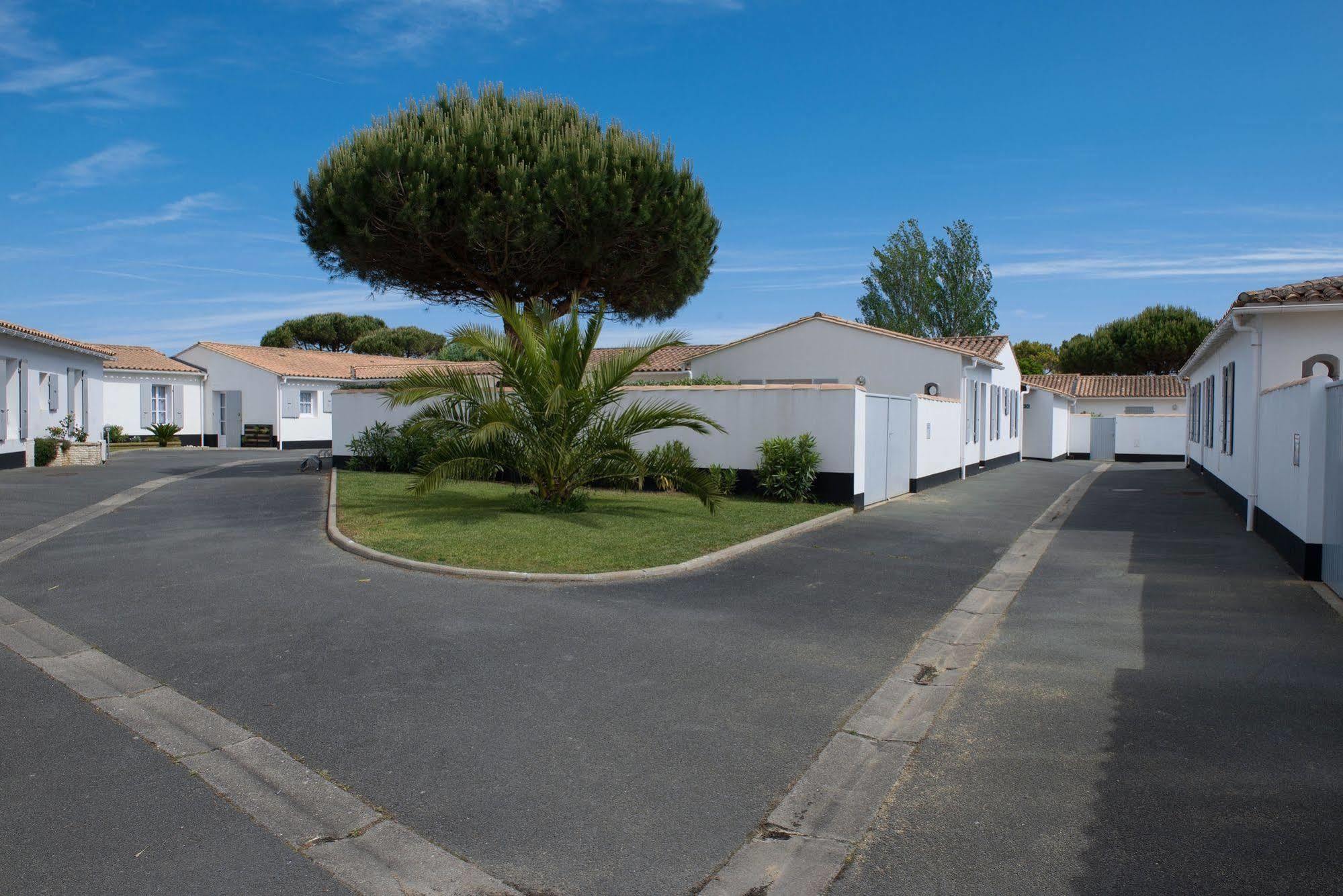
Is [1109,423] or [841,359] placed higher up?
[841,359]

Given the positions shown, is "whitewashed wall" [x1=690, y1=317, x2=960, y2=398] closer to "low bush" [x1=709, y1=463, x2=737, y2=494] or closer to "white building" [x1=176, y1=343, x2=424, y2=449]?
"low bush" [x1=709, y1=463, x2=737, y2=494]

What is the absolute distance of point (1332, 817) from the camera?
388 centimetres

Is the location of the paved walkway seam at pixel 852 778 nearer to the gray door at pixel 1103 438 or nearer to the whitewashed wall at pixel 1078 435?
the gray door at pixel 1103 438

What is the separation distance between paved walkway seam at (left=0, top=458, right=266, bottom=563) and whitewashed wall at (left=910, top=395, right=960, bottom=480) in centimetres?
1399

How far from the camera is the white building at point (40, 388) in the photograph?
20859 millimetres

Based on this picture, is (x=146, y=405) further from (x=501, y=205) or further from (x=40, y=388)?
(x=501, y=205)

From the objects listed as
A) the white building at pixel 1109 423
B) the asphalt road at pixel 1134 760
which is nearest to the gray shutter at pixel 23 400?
the asphalt road at pixel 1134 760

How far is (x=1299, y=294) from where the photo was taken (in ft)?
37.7

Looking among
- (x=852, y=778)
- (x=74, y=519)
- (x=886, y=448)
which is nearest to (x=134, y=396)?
(x=74, y=519)

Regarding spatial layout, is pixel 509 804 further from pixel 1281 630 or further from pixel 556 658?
pixel 1281 630

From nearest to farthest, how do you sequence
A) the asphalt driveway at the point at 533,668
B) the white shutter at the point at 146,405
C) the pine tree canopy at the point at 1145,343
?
the asphalt driveway at the point at 533,668
the white shutter at the point at 146,405
the pine tree canopy at the point at 1145,343

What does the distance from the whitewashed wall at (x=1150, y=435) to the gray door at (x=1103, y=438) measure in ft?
0.92

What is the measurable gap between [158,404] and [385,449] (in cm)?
2007

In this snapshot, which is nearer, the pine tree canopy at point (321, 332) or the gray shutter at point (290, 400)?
the gray shutter at point (290, 400)
